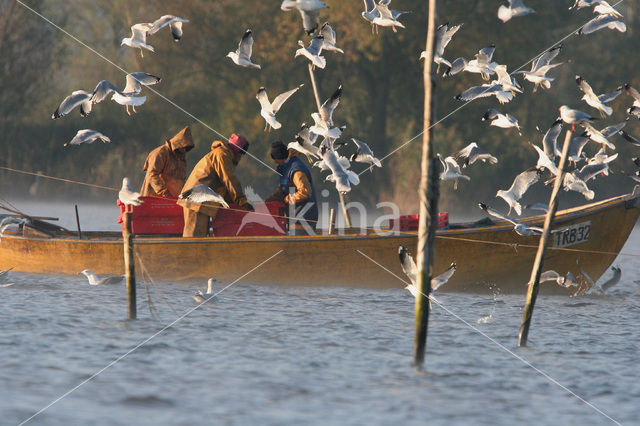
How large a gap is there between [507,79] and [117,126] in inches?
1049

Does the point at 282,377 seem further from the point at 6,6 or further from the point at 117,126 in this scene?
the point at 6,6

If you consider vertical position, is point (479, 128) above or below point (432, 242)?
above

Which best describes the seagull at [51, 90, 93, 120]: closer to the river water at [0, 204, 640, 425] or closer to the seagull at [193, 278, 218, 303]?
the river water at [0, 204, 640, 425]

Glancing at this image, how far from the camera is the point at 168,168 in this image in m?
14.9

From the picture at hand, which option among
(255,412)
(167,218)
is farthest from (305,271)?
(255,412)

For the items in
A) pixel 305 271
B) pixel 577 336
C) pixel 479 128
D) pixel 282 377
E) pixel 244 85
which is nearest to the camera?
pixel 282 377

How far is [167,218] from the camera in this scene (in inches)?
592

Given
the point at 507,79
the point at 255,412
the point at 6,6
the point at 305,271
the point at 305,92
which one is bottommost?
the point at 255,412

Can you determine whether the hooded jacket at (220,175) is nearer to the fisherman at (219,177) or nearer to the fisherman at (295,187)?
the fisherman at (219,177)

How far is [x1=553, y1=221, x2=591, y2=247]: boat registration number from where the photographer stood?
46.8ft

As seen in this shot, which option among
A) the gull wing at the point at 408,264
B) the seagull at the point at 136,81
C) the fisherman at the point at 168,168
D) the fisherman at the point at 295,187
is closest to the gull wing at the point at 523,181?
the gull wing at the point at 408,264

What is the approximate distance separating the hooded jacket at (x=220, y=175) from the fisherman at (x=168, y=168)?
20.2 inches

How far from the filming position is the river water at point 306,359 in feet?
27.7

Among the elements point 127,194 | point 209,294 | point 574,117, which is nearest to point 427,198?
point 574,117
